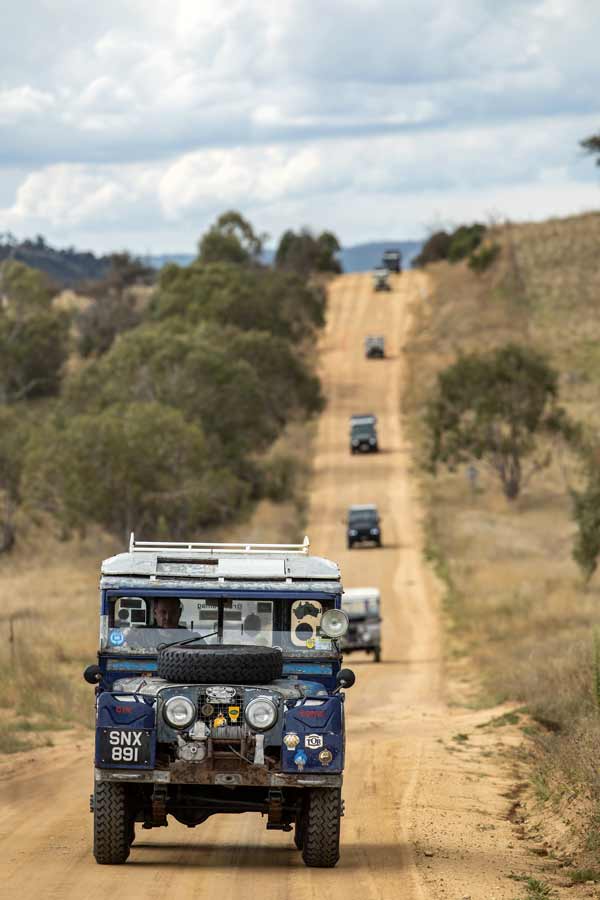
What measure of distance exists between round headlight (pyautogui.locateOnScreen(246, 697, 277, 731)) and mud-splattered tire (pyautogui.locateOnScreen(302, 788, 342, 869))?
857 millimetres

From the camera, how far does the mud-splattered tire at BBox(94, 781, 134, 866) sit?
12.2m

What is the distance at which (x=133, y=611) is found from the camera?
507 inches

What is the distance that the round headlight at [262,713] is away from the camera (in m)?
11.9

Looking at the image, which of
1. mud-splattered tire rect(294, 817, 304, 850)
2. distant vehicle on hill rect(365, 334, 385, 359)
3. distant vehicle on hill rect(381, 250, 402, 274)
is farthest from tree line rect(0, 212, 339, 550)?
mud-splattered tire rect(294, 817, 304, 850)

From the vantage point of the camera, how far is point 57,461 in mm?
54031

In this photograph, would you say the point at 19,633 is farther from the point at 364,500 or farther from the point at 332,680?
the point at 364,500

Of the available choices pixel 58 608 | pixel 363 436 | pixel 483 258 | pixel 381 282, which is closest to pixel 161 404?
pixel 363 436

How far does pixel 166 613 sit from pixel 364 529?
45.1 metres

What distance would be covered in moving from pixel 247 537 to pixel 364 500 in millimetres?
12779

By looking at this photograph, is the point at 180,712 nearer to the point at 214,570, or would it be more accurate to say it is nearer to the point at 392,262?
the point at 214,570

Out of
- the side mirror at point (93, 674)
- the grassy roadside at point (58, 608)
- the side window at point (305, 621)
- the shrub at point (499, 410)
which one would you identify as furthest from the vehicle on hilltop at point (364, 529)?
the side mirror at point (93, 674)

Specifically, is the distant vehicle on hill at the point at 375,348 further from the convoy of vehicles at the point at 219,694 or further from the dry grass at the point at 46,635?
the convoy of vehicles at the point at 219,694

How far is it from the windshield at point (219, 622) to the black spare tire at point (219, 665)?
22.2 inches

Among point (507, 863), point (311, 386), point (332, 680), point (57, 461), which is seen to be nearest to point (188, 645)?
point (332, 680)
